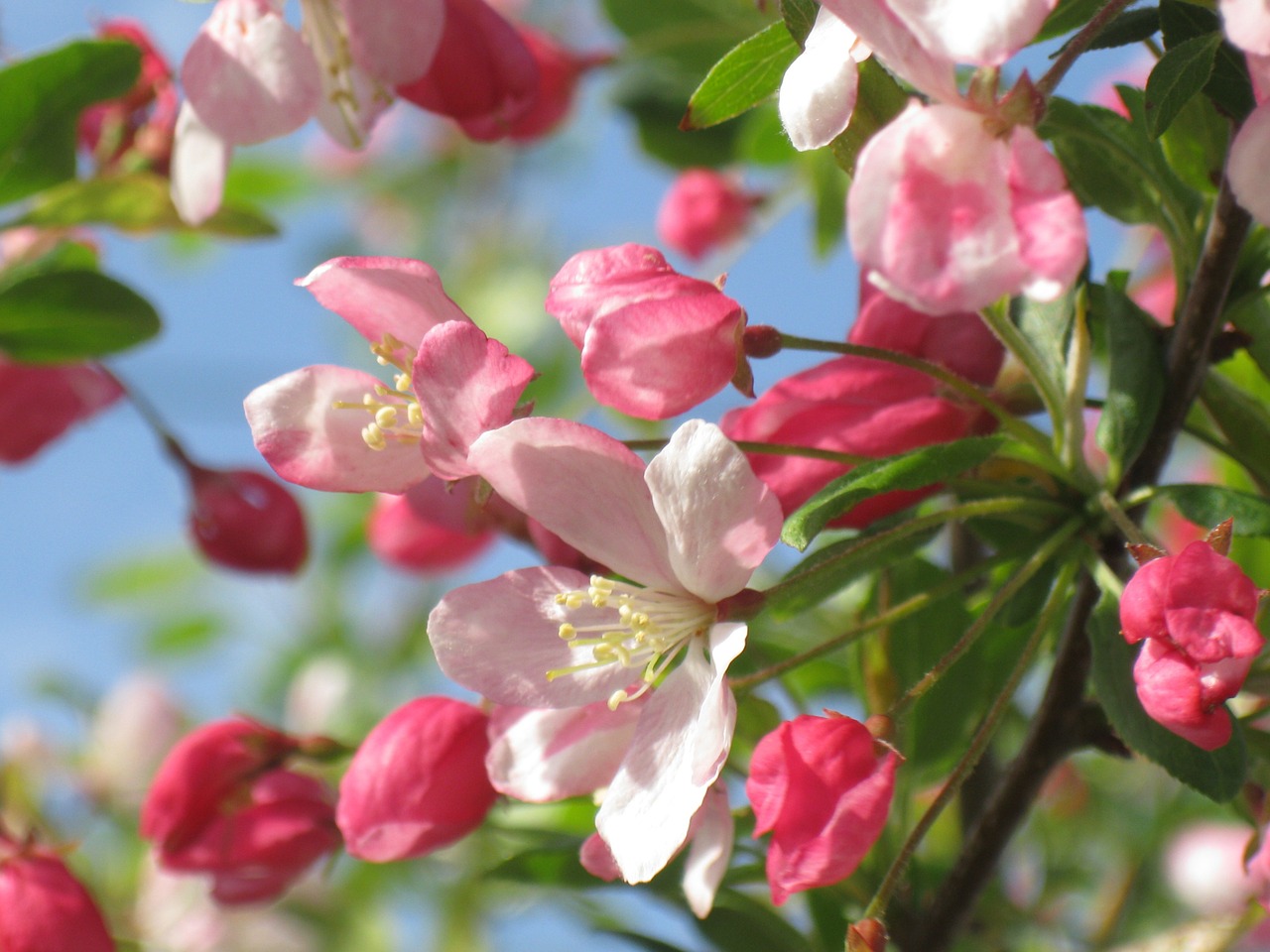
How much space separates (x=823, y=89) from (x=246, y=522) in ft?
2.86

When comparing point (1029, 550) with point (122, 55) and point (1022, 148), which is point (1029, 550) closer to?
point (1022, 148)

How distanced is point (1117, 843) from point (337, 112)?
1551 mm

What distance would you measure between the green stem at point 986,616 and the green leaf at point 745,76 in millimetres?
309

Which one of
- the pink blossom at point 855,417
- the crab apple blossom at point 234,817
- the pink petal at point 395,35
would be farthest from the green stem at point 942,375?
the crab apple blossom at point 234,817

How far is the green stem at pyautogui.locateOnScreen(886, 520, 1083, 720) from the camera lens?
0.72m

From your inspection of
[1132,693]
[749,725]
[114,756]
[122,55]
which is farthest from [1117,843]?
[122,55]

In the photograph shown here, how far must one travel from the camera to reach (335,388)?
849mm

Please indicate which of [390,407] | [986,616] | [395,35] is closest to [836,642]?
[986,616]

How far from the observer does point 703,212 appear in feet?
5.65

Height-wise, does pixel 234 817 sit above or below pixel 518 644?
below

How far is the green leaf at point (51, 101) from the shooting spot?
1075 millimetres

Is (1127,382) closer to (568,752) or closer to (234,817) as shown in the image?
(568,752)

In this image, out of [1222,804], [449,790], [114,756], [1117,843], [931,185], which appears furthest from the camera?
[114,756]

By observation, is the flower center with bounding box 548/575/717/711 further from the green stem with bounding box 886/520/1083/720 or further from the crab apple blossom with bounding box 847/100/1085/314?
the crab apple blossom with bounding box 847/100/1085/314
